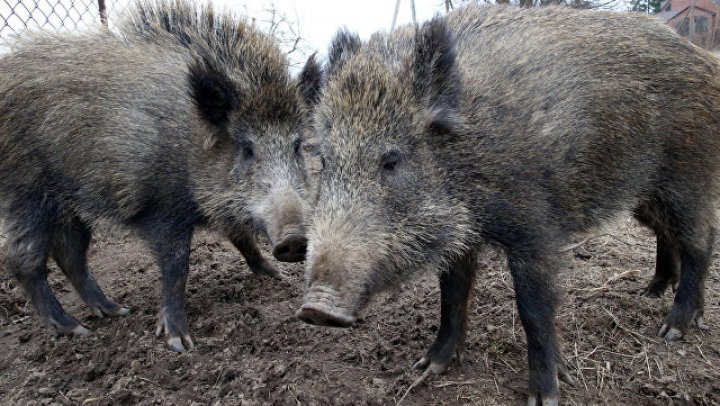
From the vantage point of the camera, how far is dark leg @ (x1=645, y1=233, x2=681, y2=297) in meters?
3.93

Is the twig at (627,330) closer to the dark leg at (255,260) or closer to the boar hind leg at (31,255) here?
the dark leg at (255,260)

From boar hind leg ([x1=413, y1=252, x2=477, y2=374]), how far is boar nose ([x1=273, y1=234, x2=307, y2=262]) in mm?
732

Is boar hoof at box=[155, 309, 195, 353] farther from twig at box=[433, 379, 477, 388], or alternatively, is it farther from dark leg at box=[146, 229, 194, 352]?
twig at box=[433, 379, 477, 388]

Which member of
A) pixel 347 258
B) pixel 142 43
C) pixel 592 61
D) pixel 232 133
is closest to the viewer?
pixel 347 258

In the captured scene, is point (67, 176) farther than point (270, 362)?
Yes

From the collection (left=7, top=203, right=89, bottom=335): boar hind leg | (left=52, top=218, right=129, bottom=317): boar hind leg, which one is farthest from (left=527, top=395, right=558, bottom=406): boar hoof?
(left=7, top=203, right=89, bottom=335): boar hind leg

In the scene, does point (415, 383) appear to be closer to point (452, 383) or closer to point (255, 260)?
point (452, 383)

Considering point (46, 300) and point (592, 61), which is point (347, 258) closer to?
point (592, 61)

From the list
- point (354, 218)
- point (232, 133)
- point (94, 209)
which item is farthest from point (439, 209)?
point (94, 209)

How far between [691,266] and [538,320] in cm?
129

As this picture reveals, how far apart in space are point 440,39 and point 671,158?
5.01 feet

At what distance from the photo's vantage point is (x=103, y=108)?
168 inches

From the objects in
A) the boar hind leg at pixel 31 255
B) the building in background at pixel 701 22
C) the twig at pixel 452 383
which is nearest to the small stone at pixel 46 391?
the boar hind leg at pixel 31 255

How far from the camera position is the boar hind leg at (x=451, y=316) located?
3289 mm
